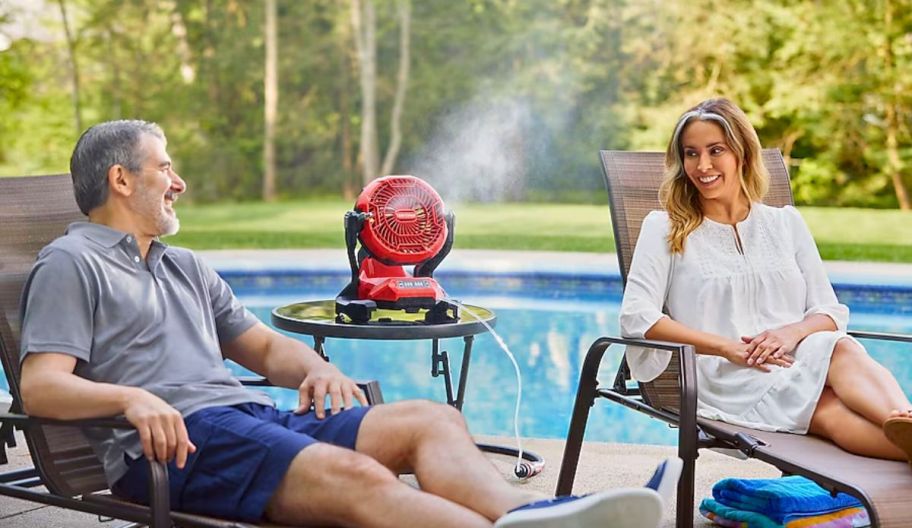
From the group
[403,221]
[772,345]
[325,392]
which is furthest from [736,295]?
[325,392]

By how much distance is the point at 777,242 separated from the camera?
3.27 m

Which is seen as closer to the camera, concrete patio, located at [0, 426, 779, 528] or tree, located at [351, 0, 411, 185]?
concrete patio, located at [0, 426, 779, 528]

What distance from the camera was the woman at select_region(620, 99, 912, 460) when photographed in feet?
9.55

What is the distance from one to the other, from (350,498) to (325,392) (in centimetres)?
45

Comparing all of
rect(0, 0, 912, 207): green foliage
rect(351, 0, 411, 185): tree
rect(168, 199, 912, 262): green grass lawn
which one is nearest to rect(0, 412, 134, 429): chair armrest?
rect(168, 199, 912, 262): green grass lawn

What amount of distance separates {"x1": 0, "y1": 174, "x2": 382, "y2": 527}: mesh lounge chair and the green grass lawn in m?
8.81

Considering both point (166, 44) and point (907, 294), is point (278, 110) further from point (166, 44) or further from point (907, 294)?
point (907, 294)

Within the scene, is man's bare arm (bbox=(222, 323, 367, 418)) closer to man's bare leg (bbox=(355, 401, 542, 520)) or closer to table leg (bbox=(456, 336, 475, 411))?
man's bare leg (bbox=(355, 401, 542, 520))

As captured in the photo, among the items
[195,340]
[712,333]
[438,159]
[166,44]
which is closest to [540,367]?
[712,333]

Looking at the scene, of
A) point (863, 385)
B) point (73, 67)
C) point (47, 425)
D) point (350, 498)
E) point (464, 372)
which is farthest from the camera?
point (73, 67)

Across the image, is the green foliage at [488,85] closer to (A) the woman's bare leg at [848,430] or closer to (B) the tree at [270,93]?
(B) the tree at [270,93]

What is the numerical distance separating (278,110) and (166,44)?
224 cm

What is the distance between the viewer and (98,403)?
2.12 m

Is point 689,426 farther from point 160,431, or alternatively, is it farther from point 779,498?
point 160,431
